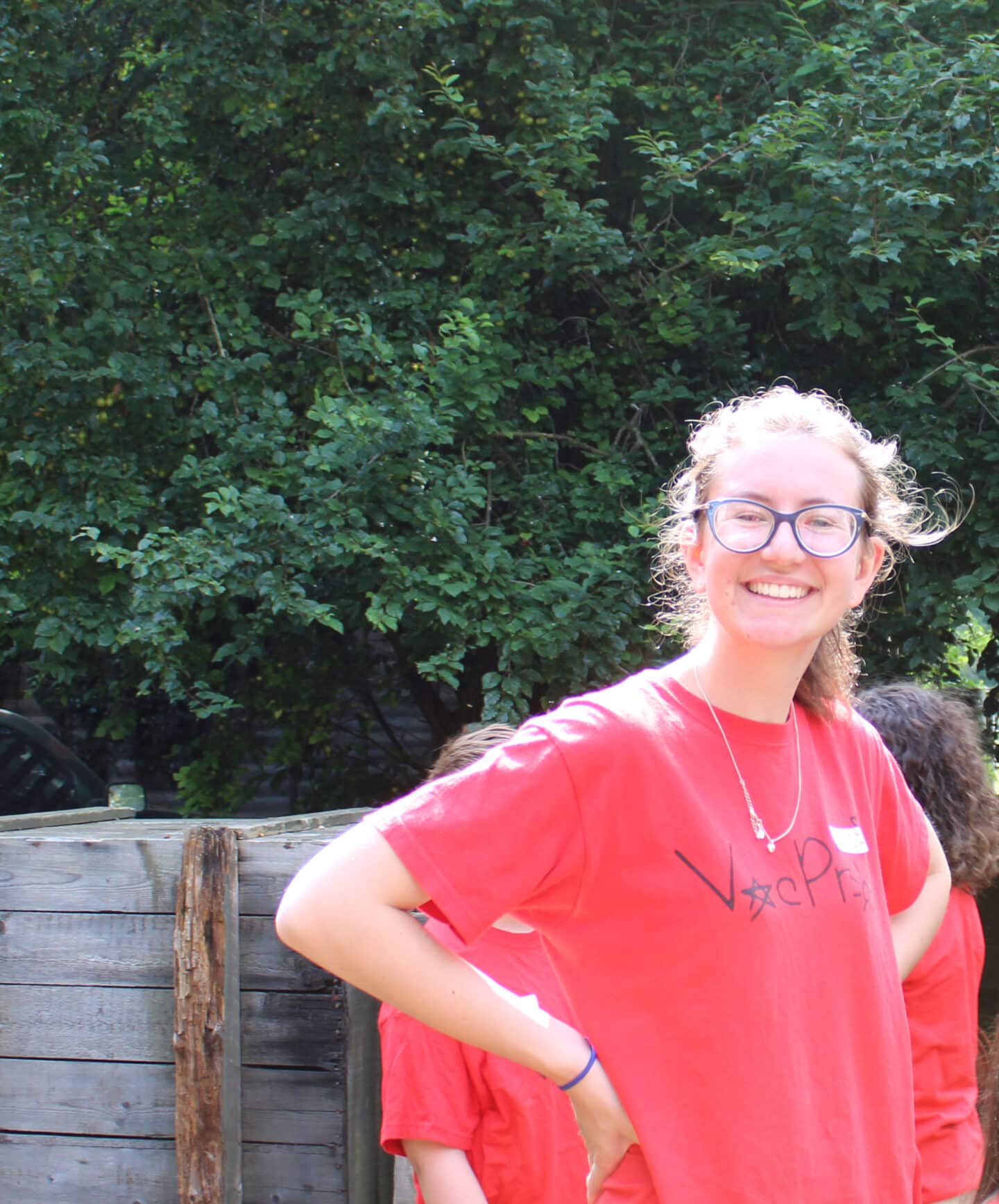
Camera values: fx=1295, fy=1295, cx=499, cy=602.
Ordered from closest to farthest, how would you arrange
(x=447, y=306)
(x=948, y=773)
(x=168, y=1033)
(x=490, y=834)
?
(x=490, y=834) < (x=948, y=773) < (x=168, y=1033) < (x=447, y=306)

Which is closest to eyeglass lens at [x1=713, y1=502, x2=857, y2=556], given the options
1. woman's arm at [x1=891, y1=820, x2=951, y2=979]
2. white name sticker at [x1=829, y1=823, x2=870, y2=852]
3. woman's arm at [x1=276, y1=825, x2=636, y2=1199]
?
white name sticker at [x1=829, y1=823, x2=870, y2=852]

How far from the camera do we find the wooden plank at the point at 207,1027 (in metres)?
2.53

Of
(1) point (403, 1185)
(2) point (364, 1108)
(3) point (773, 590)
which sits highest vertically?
(3) point (773, 590)

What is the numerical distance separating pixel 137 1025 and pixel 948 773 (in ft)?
5.51

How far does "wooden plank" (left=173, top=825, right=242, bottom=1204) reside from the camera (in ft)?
8.29

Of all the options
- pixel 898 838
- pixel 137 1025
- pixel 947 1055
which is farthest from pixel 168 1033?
pixel 898 838

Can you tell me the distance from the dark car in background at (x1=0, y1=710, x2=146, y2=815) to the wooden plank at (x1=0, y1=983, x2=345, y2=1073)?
217 cm

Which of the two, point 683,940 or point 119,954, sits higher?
point 683,940

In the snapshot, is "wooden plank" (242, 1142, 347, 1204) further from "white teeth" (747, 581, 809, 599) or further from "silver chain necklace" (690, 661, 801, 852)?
"white teeth" (747, 581, 809, 599)

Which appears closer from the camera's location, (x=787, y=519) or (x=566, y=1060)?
(x=566, y=1060)

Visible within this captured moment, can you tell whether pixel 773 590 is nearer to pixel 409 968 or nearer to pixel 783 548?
pixel 783 548

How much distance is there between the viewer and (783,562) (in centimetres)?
141

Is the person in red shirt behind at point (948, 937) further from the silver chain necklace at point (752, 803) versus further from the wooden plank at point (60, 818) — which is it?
the wooden plank at point (60, 818)

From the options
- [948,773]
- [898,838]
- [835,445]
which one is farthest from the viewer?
[948,773]
